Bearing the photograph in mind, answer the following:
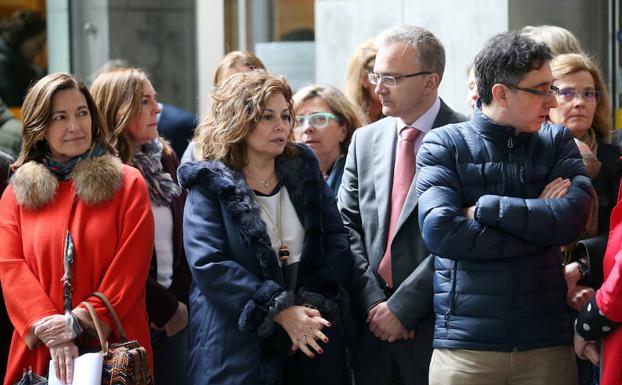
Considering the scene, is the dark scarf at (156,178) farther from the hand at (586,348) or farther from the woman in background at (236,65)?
the hand at (586,348)

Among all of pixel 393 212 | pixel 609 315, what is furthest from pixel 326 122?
pixel 609 315

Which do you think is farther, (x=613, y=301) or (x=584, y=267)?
(x=584, y=267)

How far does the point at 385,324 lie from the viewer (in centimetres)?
580

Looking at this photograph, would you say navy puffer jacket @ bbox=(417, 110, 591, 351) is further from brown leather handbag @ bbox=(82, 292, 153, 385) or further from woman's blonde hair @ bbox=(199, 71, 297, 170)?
brown leather handbag @ bbox=(82, 292, 153, 385)

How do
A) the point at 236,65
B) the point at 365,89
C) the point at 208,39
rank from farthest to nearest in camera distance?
the point at 208,39 < the point at 236,65 < the point at 365,89

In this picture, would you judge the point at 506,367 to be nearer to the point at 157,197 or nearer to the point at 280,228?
the point at 280,228

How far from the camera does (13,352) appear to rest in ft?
19.7

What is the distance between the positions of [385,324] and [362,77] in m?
2.40

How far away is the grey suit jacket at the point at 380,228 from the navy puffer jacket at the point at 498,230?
0.90 feet

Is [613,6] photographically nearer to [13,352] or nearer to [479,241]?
[479,241]

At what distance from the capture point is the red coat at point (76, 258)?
588 centimetres

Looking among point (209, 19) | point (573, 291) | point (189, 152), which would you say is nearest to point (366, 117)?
point (189, 152)

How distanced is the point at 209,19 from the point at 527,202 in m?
8.69

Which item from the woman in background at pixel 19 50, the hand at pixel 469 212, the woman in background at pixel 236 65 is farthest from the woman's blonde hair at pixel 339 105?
the woman in background at pixel 19 50
